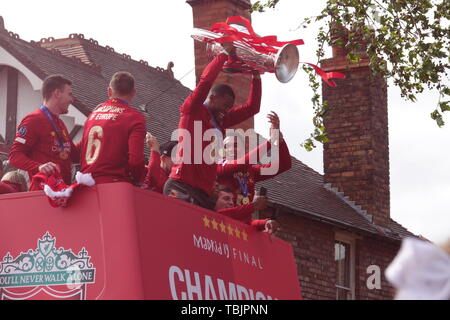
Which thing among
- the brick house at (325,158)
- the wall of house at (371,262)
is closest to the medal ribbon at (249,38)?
the brick house at (325,158)

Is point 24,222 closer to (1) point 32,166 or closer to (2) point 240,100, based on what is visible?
(1) point 32,166

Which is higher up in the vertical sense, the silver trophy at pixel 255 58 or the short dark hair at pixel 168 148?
the silver trophy at pixel 255 58

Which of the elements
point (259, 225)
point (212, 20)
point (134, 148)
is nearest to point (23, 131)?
point (134, 148)

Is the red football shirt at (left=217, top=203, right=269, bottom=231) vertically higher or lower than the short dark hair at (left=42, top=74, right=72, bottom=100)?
lower

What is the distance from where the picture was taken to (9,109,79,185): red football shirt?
274 inches

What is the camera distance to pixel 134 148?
6.77m

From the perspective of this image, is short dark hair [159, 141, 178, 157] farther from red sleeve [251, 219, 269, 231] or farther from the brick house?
the brick house

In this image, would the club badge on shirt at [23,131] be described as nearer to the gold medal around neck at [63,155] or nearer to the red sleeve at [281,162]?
the gold medal around neck at [63,155]

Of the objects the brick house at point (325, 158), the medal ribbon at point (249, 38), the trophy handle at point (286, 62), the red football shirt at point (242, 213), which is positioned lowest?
the red football shirt at point (242, 213)

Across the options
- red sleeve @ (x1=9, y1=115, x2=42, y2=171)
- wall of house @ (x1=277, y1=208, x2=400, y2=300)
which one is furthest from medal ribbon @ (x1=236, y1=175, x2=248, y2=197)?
wall of house @ (x1=277, y1=208, x2=400, y2=300)

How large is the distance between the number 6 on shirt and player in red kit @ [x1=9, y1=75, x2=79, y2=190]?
20 cm

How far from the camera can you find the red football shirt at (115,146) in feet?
22.4

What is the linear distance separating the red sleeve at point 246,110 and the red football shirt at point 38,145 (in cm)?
119

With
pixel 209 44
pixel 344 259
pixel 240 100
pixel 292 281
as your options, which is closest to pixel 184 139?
pixel 209 44
